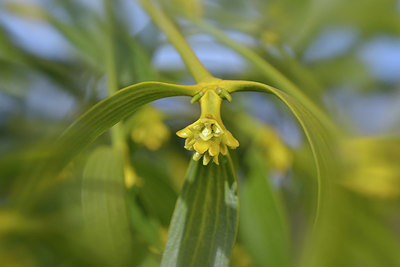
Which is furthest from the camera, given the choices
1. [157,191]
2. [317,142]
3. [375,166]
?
[375,166]

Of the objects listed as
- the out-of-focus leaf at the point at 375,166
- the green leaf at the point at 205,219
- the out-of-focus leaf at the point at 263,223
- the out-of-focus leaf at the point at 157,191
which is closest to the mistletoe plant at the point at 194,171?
the green leaf at the point at 205,219

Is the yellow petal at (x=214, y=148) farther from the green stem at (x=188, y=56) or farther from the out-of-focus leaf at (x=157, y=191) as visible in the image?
the out-of-focus leaf at (x=157, y=191)

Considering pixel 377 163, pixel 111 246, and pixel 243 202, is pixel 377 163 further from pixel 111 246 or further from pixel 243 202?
pixel 111 246

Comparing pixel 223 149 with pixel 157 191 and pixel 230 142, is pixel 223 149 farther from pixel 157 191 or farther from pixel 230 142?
pixel 157 191

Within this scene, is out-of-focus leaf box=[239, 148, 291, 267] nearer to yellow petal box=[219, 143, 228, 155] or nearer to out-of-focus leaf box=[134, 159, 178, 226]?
out-of-focus leaf box=[134, 159, 178, 226]

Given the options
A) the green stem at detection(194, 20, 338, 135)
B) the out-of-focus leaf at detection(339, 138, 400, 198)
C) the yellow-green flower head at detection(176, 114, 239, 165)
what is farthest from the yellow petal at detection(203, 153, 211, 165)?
the out-of-focus leaf at detection(339, 138, 400, 198)

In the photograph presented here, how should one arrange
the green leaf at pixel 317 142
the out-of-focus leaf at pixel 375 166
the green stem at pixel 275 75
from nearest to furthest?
the green leaf at pixel 317 142 → the green stem at pixel 275 75 → the out-of-focus leaf at pixel 375 166

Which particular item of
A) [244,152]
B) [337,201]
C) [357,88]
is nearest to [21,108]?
[244,152]

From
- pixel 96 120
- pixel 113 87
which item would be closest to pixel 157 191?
pixel 113 87
